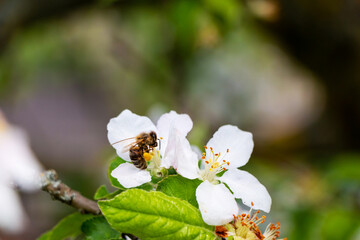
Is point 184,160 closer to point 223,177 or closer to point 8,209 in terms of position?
point 223,177

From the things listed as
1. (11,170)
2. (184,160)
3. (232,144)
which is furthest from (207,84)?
(184,160)

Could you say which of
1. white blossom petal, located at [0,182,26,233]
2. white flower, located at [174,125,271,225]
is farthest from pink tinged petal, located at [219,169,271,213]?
white blossom petal, located at [0,182,26,233]

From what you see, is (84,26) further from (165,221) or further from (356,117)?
(165,221)

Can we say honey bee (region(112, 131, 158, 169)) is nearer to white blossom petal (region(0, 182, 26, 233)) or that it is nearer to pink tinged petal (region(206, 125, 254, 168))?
pink tinged petal (region(206, 125, 254, 168))

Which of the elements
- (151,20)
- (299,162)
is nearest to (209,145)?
(299,162)

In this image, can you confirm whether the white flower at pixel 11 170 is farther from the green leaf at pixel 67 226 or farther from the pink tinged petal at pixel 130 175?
the pink tinged petal at pixel 130 175
